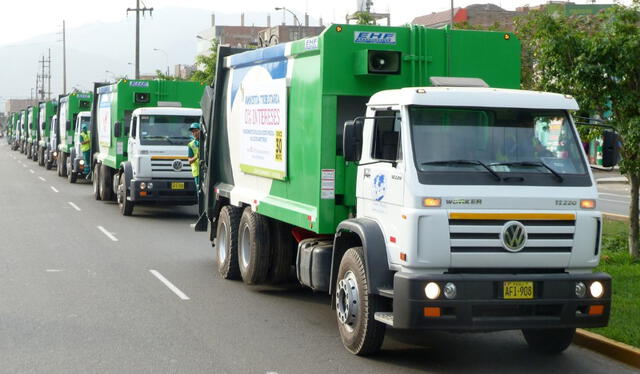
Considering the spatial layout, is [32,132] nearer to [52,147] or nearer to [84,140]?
[52,147]

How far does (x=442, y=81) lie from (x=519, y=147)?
1.24 meters

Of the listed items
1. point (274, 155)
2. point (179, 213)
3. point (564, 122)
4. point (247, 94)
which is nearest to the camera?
point (564, 122)

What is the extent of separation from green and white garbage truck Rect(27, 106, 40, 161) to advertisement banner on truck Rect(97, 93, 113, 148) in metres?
28.7

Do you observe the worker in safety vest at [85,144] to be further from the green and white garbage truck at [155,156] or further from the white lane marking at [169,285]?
the white lane marking at [169,285]

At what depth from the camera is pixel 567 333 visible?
8805mm

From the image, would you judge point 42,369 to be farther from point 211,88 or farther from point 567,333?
point 211,88

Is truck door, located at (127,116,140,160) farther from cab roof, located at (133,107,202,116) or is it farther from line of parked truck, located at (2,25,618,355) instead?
line of parked truck, located at (2,25,618,355)

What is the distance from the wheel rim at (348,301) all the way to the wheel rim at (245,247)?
3525 mm

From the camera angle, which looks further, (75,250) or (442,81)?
(75,250)

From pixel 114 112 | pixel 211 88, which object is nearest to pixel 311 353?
pixel 211 88

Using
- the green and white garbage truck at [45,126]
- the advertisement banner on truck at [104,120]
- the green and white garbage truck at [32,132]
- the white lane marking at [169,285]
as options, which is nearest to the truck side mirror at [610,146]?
the white lane marking at [169,285]

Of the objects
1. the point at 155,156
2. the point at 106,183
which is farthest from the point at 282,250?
the point at 106,183

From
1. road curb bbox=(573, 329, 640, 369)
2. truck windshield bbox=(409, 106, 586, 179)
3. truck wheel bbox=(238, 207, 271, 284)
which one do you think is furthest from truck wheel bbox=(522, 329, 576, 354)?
truck wheel bbox=(238, 207, 271, 284)

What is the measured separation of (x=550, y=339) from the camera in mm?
8938
